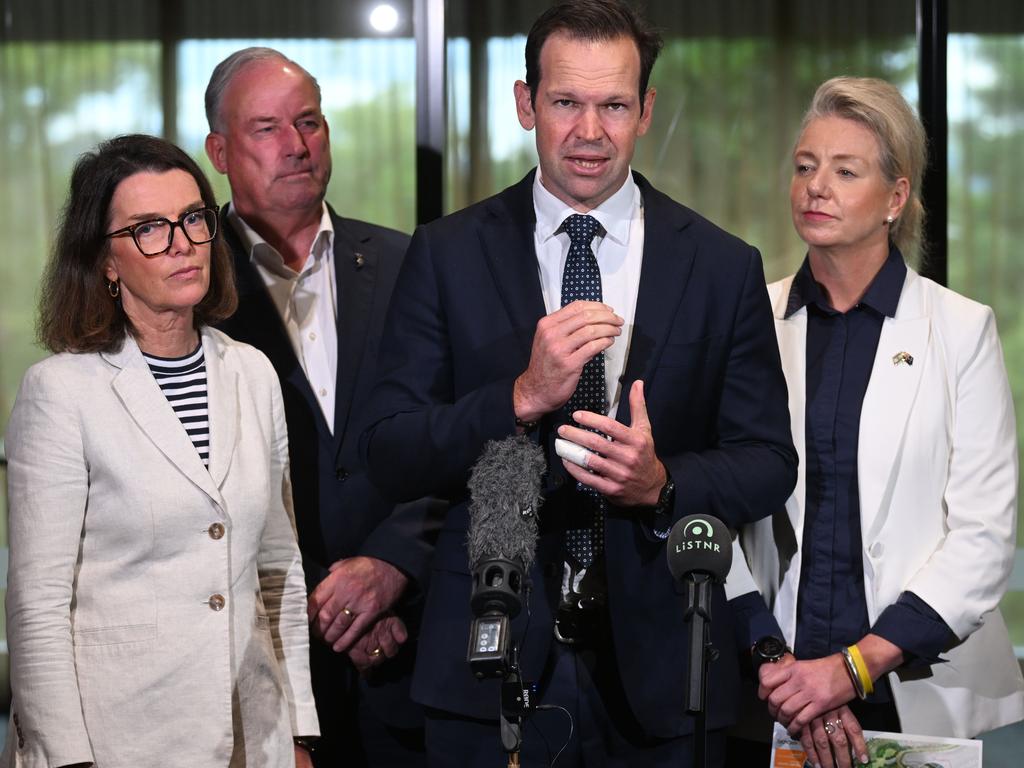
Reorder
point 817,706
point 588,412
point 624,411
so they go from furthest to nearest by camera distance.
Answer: point 817,706 → point 624,411 → point 588,412

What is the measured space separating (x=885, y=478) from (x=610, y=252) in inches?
30.0

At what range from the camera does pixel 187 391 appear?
2.49m

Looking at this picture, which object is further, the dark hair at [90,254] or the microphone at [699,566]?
the dark hair at [90,254]

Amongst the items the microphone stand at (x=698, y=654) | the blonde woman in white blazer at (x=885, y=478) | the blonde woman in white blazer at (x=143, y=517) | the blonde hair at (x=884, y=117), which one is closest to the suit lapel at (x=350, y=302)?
the blonde woman in white blazer at (x=143, y=517)

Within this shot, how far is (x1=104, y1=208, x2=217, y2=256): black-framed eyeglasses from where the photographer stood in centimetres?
248

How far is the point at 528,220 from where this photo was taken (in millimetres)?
2570

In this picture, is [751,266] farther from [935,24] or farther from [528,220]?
[935,24]

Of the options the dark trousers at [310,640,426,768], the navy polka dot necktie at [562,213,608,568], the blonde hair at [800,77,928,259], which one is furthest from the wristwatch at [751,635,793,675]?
the blonde hair at [800,77,928,259]

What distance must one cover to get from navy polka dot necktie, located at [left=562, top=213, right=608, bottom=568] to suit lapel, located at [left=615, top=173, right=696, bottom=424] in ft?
0.18

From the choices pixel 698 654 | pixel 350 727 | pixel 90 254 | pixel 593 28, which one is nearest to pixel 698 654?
pixel 698 654

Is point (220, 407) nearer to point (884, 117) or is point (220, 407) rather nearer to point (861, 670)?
point (861, 670)

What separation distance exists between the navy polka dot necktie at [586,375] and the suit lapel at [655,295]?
0.06 m

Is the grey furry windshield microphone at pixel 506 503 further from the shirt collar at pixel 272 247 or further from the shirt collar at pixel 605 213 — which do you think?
the shirt collar at pixel 272 247

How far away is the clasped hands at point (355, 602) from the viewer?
2982 mm
